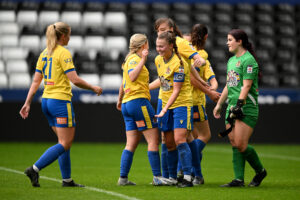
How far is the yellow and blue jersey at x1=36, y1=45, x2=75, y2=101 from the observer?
264 inches

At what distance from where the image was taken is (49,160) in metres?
6.63

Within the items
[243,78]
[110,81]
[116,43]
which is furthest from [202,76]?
[116,43]

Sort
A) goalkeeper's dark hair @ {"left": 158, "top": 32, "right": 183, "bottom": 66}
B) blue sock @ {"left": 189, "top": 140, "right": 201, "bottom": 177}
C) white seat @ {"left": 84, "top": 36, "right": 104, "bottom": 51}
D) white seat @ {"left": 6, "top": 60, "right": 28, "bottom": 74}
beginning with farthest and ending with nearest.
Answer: white seat @ {"left": 84, "top": 36, "right": 104, "bottom": 51}
white seat @ {"left": 6, "top": 60, "right": 28, "bottom": 74}
blue sock @ {"left": 189, "top": 140, "right": 201, "bottom": 177}
goalkeeper's dark hair @ {"left": 158, "top": 32, "right": 183, "bottom": 66}

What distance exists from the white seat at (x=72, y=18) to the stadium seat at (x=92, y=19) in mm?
188

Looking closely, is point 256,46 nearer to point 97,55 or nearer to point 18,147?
point 97,55

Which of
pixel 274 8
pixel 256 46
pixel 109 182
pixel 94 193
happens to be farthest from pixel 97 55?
pixel 94 193

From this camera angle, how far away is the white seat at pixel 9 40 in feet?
60.2

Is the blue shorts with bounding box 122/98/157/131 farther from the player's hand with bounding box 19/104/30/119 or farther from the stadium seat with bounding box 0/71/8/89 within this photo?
the stadium seat with bounding box 0/71/8/89

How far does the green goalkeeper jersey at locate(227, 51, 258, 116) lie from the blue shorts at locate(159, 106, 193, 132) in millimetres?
587

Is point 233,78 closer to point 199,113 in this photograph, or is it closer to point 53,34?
point 199,113

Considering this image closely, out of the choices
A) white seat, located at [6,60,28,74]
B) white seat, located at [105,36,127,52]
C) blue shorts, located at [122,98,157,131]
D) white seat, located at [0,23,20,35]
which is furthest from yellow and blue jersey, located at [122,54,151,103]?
white seat, located at [0,23,20,35]

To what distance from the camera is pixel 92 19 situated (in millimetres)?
19219

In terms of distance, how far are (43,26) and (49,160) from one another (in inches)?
507

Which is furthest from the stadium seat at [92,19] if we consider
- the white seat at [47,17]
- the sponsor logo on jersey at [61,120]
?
the sponsor logo on jersey at [61,120]
